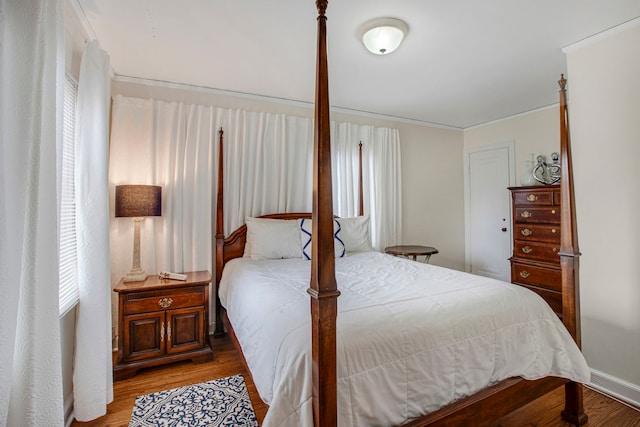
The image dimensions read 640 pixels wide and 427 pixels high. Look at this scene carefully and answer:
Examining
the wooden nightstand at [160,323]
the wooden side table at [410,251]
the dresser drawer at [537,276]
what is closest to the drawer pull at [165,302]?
the wooden nightstand at [160,323]

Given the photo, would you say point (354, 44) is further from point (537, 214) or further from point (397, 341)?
point (537, 214)

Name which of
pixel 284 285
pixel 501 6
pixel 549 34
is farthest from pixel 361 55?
pixel 284 285

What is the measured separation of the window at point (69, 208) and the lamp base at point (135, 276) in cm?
55

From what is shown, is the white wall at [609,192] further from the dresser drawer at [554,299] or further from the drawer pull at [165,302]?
the drawer pull at [165,302]

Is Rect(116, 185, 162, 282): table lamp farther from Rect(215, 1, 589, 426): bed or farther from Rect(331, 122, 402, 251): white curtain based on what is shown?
Rect(331, 122, 402, 251): white curtain

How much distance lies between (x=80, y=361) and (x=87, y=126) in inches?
52.9

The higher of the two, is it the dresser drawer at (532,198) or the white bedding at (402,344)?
the dresser drawer at (532,198)

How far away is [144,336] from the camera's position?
7.33 feet

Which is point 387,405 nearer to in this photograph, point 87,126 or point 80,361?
point 80,361

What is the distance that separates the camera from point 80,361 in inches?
66.0

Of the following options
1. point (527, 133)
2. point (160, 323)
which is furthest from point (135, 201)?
point (527, 133)

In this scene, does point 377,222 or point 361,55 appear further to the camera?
point 377,222

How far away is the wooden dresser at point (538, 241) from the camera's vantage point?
118 inches

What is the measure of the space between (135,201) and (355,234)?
6.74 feet
